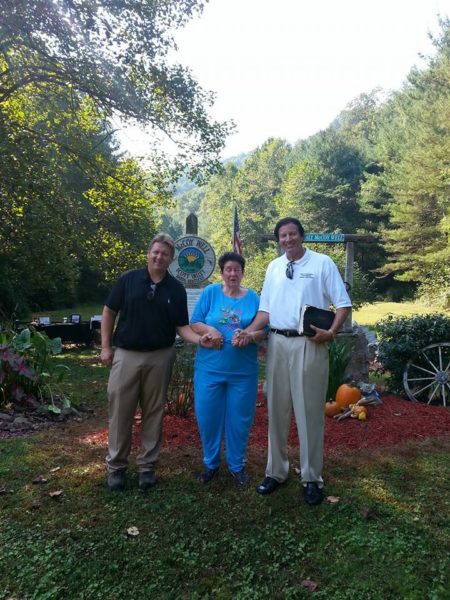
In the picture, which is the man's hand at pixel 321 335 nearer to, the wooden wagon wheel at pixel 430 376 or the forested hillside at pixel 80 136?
the wooden wagon wheel at pixel 430 376

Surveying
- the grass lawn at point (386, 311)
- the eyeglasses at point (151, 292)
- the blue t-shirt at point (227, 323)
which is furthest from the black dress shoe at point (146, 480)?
the grass lawn at point (386, 311)

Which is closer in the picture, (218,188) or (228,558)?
(228,558)

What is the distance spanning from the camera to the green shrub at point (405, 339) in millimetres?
5562

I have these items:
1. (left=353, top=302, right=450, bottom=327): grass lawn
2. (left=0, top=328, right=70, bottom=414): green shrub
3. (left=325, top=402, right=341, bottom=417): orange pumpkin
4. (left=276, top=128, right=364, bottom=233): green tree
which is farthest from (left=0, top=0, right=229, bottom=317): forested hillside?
(left=276, top=128, right=364, bottom=233): green tree

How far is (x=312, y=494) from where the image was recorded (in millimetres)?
3170

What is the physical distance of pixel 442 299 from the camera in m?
22.1

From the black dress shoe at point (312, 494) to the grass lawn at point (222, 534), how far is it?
0.06 meters

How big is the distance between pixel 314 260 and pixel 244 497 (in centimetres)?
168

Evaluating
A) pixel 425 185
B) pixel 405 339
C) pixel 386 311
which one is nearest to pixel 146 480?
pixel 405 339

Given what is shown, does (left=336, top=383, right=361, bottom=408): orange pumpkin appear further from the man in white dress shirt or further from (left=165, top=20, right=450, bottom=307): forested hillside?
(left=165, top=20, right=450, bottom=307): forested hillside

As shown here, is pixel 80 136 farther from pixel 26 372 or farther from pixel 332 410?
pixel 332 410

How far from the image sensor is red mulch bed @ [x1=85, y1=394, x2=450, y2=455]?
4301 millimetres

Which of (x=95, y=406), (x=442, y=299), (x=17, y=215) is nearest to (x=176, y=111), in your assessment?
(x=17, y=215)

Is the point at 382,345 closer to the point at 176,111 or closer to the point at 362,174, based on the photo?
the point at 176,111
